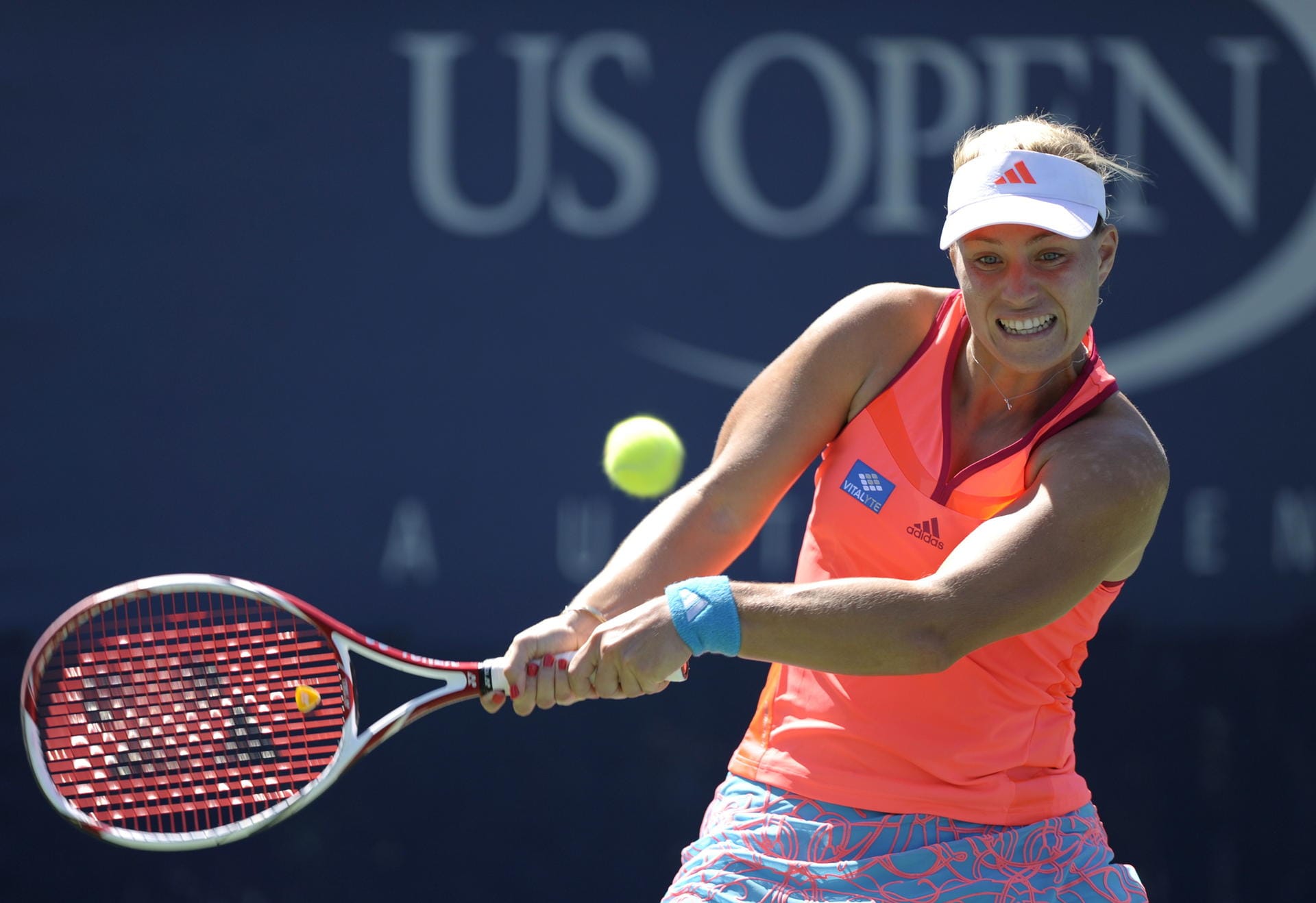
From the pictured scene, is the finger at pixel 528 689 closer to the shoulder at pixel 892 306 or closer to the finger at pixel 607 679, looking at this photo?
the finger at pixel 607 679

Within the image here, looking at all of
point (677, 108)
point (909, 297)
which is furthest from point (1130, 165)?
point (909, 297)

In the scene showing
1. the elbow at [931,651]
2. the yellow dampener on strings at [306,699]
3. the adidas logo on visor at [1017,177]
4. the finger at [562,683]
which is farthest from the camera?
the yellow dampener on strings at [306,699]

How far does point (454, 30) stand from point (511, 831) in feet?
6.86

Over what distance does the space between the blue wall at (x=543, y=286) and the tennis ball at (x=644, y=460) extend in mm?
545

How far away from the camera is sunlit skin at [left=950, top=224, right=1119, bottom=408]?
6.36 ft

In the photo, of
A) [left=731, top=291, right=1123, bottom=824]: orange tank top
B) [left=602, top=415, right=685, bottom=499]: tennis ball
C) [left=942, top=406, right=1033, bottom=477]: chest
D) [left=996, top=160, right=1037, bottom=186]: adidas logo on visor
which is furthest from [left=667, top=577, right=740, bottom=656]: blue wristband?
[left=602, top=415, right=685, bottom=499]: tennis ball

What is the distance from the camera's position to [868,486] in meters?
2.02

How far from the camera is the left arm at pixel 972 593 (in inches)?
72.0

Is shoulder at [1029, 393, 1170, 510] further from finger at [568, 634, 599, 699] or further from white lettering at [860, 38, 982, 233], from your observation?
white lettering at [860, 38, 982, 233]

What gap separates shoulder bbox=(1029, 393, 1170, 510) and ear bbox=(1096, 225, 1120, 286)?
0.62ft

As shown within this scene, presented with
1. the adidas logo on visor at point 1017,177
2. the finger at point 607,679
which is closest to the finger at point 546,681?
the finger at point 607,679

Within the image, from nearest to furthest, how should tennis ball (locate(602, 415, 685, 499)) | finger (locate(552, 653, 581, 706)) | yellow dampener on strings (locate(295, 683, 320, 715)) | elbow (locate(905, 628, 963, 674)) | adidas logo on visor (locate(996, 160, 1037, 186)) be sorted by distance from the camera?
elbow (locate(905, 628, 963, 674)) < adidas logo on visor (locate(996, 160, 1037, 186)) < finger (locate(552, 653, 581, 706)) < yellow dampener on strings (locate(295, 683, 320, 715)) < tennis ball (locate(602, 415, 685, 499))

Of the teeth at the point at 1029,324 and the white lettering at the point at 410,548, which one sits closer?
the teeth at the point at 1029,324

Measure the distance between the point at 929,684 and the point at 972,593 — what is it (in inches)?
8.1
